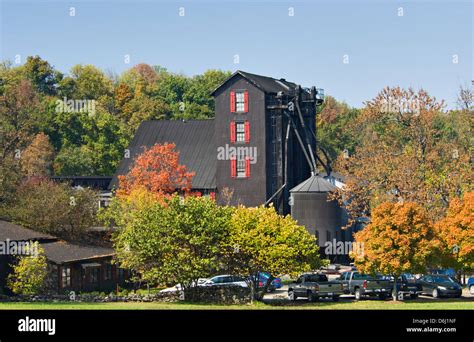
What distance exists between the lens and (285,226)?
5094cm

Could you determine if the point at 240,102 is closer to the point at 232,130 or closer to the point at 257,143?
the point at 232,130

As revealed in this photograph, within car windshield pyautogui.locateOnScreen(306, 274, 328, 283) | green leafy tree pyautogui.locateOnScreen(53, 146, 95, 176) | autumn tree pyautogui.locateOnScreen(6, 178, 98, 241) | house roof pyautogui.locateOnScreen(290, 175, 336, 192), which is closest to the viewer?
car windshield pyautogui.locateOnScreen(306, 274, 328, 283)

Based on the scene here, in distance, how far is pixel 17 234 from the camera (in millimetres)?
54375

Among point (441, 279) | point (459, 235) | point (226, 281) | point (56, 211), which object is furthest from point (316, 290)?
point (56, 211)

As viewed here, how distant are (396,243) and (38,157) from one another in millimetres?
68649

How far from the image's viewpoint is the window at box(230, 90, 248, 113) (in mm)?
81938

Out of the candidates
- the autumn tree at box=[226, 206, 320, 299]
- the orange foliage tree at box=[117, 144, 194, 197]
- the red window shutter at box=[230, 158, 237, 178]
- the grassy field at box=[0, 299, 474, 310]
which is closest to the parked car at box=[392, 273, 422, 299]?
the grassy field at box=[0, 299, 474, 310]

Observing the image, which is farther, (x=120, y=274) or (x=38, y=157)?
Answer: (x=38, y=157)

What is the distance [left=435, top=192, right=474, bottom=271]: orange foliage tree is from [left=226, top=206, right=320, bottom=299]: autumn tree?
28.5 feet

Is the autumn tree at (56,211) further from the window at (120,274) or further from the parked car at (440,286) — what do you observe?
the parked car at (440,286)

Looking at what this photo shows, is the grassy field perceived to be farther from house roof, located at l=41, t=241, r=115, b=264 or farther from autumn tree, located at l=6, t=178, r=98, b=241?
autumn tree, located at l=6, t=178, r=98, b=241

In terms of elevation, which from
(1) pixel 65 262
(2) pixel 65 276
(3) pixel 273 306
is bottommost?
(3) pixel 273 306

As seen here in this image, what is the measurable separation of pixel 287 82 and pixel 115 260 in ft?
128

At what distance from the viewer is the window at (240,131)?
82.1m
